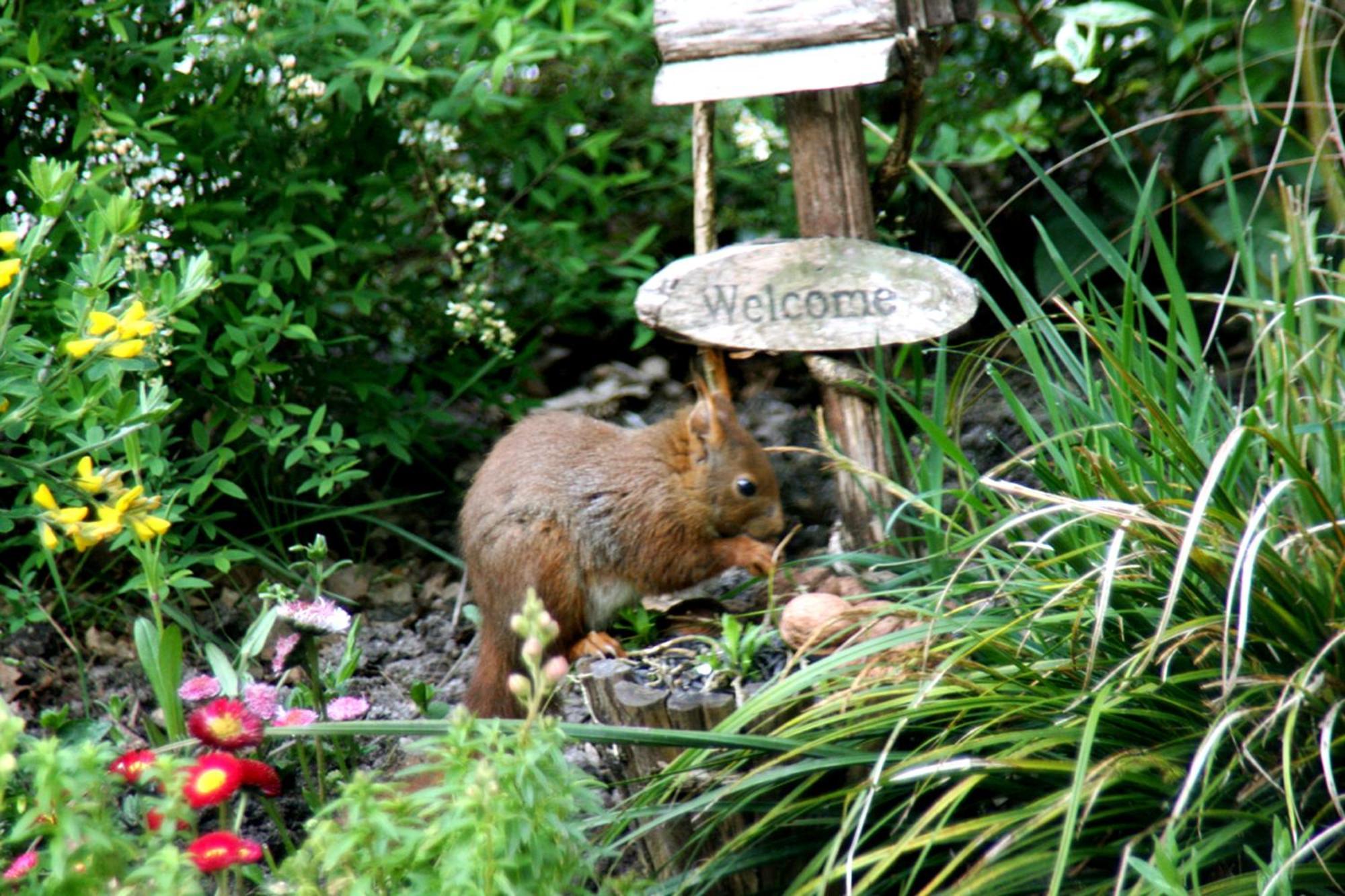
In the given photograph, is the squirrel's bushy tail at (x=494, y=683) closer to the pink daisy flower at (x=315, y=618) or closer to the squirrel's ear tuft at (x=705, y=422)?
the pink daisy flower at (x=315, y=618)

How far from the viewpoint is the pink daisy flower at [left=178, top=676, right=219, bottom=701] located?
2.75 m

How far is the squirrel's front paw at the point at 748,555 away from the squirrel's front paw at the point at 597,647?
13.0 inches

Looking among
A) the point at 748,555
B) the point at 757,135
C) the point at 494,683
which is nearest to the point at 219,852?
the point at 494,683

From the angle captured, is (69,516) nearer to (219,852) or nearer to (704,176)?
(219,852)

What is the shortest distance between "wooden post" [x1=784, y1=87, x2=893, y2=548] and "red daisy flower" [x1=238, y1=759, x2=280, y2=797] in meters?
1.33

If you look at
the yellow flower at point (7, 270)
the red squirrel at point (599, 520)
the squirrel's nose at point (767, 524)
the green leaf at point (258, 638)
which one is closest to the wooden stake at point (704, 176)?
the red squirrel at point (599, 520)

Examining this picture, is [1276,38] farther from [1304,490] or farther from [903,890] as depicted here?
[903,890]

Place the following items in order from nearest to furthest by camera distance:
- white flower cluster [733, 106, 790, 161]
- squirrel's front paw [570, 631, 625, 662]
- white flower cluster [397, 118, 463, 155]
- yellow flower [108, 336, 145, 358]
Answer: yellow flower [108, 336, 145, 358] < squirrel's front paw [570, 631, 625, 662] < white flower cluster [397, 118, 463, 155] < white flower cluster [733, 106, 790, 161]

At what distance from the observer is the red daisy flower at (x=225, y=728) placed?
238cm

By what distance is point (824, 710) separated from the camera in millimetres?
2342

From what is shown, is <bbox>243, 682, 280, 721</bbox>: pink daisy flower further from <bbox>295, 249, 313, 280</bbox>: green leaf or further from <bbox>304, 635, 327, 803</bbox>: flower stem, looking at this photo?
<bbox>295, 249, 313, 280</bbox>: green leaf

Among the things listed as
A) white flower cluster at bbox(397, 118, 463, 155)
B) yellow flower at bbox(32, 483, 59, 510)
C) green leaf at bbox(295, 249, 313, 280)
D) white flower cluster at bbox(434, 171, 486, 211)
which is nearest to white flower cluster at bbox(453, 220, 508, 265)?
white flower cluster at bbox(434, 171, 486, 211)

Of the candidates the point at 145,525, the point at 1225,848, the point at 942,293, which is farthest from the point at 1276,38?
the point at 145,525

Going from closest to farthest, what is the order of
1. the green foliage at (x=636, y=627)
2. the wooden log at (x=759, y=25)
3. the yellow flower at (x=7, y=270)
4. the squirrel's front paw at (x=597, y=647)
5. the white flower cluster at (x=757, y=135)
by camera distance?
1. the yellow flower at (x=7, y=270)
2. the wooden log at (x=759, y=25)
3. the squirrel's front paw at (x=597, y=647)
4. the green foliage at (x=636, y=627)
5. the white flower cluster at (x=757, y=135)
